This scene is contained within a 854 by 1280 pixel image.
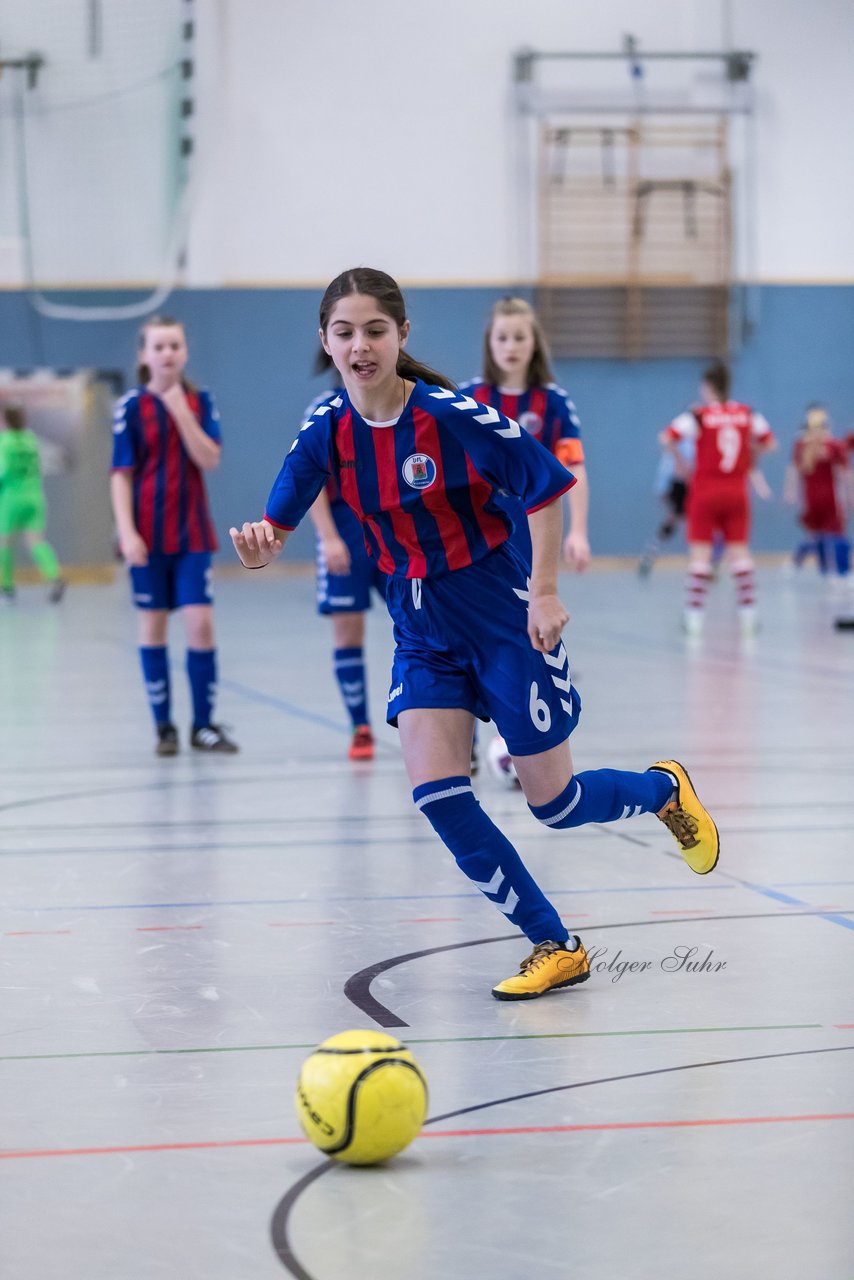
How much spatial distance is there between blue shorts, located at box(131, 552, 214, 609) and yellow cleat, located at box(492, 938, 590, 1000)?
354 cm

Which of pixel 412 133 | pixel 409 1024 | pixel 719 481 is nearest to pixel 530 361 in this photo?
pixel 409 1024

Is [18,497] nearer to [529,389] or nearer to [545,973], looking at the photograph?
[529,389]

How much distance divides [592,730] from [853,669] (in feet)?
9.27

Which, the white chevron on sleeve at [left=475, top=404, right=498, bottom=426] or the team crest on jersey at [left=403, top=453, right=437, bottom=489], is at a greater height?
the white chevron on sleeve at [left=475, top=404, right=498, bottom=426]

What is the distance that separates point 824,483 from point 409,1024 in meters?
13.5

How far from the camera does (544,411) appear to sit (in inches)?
226

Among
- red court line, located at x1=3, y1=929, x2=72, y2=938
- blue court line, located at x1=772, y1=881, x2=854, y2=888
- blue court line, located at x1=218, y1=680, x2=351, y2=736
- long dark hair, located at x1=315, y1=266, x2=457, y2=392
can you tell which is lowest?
blue court line, located at x1=218, y1=680, x2=351, y2=736

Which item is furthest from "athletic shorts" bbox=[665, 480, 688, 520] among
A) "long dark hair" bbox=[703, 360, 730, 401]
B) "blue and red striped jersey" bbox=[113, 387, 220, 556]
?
"blue and red striped jersey" bbox=[113, 387, 220, 556]

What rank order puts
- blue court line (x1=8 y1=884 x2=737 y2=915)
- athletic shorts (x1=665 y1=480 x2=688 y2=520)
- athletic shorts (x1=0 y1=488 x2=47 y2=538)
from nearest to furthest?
blue court line (x1=8 y1=884 x2=737 y2=915)
athletic shorts (x1=0 y1=488 x2=47 y2=538)
athletic shorts (x1=665 y1=480 x2=688 y2=520)

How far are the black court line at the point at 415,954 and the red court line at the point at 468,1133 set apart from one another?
0.60m

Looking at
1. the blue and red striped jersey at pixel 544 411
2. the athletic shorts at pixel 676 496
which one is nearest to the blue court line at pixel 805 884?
the blue and red striped jersey at pixel 544 411

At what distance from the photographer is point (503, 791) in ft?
18.9

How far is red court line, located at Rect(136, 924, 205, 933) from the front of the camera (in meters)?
3.83

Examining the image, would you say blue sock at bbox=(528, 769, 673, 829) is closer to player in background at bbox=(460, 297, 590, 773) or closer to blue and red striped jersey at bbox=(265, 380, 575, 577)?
blue and red striped jersey at bbox=(265, 380, 575, 577)
